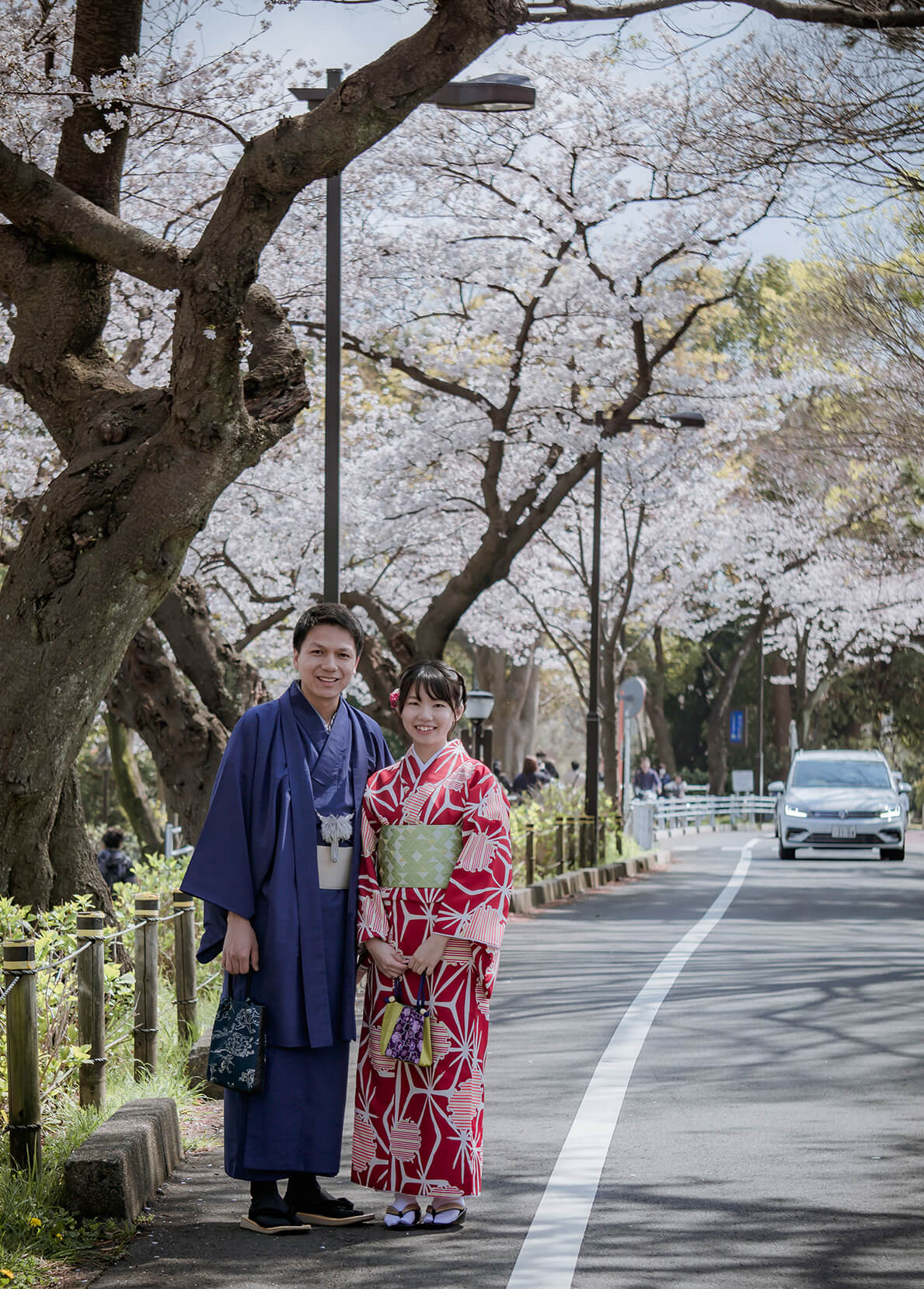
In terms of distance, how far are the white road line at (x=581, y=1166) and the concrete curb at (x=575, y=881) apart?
651cm

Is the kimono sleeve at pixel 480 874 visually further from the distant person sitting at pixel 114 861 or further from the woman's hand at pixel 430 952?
the distant person sitting at pixel 114 861

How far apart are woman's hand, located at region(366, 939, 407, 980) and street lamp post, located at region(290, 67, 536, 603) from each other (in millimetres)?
6201

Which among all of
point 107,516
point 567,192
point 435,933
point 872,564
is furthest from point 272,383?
point 872,564

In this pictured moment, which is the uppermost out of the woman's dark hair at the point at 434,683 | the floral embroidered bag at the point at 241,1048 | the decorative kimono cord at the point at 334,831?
the woman's dark hair at the point at 434,683

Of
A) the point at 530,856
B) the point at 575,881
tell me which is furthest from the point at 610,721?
the point at 530,856

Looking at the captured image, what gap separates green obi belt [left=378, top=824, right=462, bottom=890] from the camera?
4.91m

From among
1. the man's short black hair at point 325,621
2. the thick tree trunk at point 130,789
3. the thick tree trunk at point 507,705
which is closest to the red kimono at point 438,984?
the man's short black hair at point 325,621

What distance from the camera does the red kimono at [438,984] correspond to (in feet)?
15.8

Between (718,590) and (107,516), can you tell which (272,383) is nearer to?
(107,516)

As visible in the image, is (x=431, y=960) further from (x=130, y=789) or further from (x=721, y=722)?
(x=721, y=722)

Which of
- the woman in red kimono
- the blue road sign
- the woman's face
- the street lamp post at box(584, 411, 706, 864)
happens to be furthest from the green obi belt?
the blue road sign

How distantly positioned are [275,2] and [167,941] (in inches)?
228

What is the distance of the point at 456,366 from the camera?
2170 cm

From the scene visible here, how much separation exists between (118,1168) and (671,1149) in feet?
6.84
